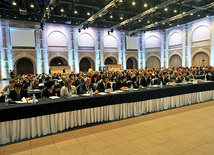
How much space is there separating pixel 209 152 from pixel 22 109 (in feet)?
13.3

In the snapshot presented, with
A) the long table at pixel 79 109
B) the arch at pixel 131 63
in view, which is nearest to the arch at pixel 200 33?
the arch at pixel 131 63

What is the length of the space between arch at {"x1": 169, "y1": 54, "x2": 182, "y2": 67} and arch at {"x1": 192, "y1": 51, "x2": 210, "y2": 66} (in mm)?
2205

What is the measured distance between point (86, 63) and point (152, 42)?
40.7ft

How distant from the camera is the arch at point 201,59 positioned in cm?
2155

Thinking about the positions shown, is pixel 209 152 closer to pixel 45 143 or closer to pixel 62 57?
pixel 45 143

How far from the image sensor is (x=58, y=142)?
360 centimetres

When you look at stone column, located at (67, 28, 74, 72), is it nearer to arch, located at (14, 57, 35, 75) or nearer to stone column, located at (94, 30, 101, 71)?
stone column, located at (94, 30, 101, 71)

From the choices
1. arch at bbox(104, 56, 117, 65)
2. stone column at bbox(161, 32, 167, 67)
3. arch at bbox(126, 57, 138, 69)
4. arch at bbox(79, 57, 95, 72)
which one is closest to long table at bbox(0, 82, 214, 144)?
arch at bbox(79, 57, 95, 72)

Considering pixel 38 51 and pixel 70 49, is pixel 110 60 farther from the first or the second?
pixel 38 51

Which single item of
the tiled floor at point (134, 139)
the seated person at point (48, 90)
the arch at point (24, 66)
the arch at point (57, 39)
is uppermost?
the arch at point (57, 39)

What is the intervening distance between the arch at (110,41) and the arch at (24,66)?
1149 cm

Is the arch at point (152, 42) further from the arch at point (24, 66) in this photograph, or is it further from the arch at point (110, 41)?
the arch at point (24, 66)

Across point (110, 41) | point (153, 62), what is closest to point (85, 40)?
point (110, 41)

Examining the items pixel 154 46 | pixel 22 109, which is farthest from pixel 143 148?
pixel 154 46
